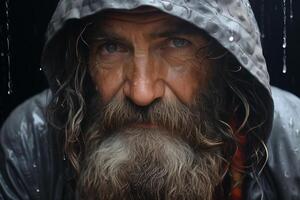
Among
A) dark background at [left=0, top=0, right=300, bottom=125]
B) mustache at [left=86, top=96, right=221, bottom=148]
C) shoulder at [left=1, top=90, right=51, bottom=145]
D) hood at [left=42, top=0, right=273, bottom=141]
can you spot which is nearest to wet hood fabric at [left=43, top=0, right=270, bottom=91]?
hood at [left=42, top=0, right=273, bottom=141]

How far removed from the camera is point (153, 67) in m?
2.97

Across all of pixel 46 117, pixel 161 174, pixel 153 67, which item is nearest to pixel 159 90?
pixel 153 67

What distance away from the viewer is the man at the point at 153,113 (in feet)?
9.69

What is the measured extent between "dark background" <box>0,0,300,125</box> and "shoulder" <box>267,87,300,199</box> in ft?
3.10

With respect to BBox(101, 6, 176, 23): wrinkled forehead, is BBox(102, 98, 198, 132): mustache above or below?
below

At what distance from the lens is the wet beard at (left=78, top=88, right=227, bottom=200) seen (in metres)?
3.00

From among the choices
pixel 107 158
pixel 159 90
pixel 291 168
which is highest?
pixel 159 90

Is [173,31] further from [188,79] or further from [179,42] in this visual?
[188,79]

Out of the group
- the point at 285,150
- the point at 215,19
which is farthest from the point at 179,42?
the point at 285,150

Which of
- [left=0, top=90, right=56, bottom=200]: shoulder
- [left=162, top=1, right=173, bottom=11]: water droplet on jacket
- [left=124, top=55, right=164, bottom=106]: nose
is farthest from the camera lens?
[left=0, top=90, right=56, bottom=200]: shoulder

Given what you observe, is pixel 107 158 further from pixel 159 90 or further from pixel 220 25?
pixel 220 25

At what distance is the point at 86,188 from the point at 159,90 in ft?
1.39

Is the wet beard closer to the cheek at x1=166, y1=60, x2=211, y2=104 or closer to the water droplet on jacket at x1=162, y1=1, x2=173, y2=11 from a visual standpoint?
the cheek at x1=166, y1=60, x2=211, y2=104

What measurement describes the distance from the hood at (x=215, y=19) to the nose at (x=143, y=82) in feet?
0.63
